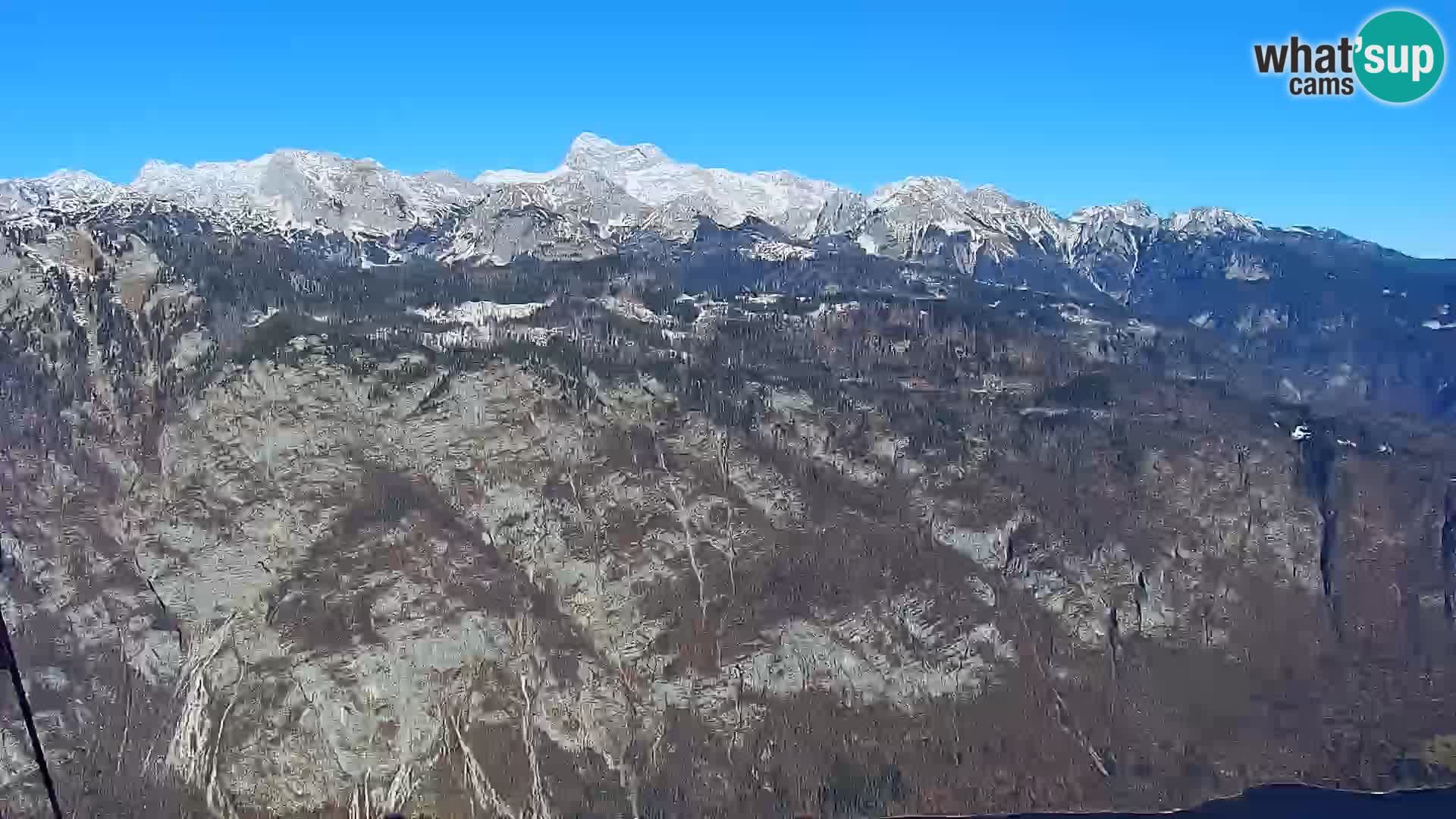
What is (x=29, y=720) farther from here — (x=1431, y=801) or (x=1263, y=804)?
(x=1431, y=801)

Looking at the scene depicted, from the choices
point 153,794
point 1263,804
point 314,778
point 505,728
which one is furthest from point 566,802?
A: point 1263,804

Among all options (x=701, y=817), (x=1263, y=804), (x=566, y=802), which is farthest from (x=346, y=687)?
(x=1263, y=804)

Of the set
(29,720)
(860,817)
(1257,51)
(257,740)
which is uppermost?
(1257,51)

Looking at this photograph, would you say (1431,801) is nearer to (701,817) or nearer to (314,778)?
(701,817)

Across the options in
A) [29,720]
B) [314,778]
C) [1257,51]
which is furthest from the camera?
[314,778]

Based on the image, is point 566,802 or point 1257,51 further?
point 566,802

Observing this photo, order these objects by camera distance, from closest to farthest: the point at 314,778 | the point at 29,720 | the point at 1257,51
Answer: the point at 29,720 < the point at 1257,51 < the point at 314,778

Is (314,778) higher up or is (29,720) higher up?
(29,720)
